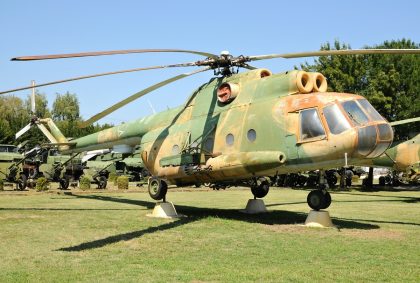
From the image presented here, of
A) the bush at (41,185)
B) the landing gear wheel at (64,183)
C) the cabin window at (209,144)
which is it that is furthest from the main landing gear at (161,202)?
the landing gear wheel at (64,183)

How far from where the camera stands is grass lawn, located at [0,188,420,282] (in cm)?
666

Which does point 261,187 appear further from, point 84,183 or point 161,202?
point 84,183

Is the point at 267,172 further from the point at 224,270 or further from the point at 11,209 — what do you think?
the point at 11,209

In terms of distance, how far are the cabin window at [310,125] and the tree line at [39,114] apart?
37.4 metres

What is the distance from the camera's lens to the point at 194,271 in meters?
6.80

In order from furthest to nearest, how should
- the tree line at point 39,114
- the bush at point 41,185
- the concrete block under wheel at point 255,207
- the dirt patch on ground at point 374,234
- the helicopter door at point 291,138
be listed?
the tree line at point 39,114, the bush at point 41,185, the concrete block under wheel at point 255,207, the helicopter door at point 291,138, the dirt patch on ground at point 374,234

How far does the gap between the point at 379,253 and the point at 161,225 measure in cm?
533

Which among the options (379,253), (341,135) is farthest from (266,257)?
(341,135)

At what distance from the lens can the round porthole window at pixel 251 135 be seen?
1181 centimetres

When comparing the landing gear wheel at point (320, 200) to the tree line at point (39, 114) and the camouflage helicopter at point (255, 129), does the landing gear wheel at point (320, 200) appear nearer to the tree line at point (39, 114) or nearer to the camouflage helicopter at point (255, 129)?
the camouflage helicopter at point (255, 129)

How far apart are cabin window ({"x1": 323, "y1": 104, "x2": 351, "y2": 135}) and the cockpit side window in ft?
0.59

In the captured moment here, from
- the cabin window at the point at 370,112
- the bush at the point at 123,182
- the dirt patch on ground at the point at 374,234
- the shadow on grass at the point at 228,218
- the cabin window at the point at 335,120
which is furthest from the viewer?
the bush at the point at 123,182

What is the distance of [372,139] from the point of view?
10219 millimetres

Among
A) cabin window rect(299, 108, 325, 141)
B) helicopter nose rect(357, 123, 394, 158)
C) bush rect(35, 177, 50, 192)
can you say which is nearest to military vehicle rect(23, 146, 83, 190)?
bush rect(35, 177, 50, 192)
